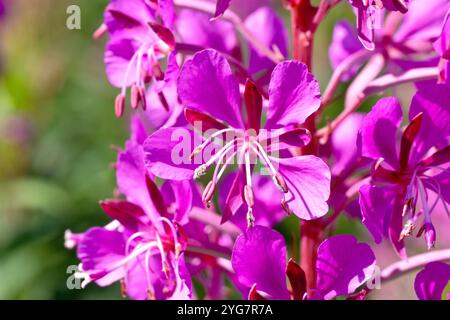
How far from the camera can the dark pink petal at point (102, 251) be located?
226 centimetres

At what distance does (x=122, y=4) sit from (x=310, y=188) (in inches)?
33.0

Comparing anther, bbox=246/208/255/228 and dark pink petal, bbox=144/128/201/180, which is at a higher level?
dark pink petal, bbox=144/128/201/180

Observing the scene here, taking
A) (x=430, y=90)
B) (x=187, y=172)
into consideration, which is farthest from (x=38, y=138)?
(x=430, y=90)

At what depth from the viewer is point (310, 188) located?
1.92 meters

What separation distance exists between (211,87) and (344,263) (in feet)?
1.92

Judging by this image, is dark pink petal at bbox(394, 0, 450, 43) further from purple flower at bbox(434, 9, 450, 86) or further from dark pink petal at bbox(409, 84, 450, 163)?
dark pink petal at bbox(409, 84, 450, 163)

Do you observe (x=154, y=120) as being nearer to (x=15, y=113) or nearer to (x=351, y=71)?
(x=351, y=71)

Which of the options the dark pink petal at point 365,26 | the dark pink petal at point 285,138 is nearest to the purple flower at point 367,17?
the dark pink petal at point 365,26

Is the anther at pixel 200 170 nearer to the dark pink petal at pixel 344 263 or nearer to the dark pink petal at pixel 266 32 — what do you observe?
the dark pink petal at pixel 344 263

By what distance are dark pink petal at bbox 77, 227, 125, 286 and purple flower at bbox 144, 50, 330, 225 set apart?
0.42m

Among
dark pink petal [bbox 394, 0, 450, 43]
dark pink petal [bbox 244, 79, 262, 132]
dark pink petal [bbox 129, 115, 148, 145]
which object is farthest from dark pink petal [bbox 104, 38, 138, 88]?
dark pink petal [bbox 394, 0, 450, 43]

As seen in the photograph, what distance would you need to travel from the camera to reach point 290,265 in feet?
6.40

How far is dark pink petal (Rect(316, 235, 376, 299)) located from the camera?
195 cm

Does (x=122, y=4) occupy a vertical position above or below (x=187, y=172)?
above
